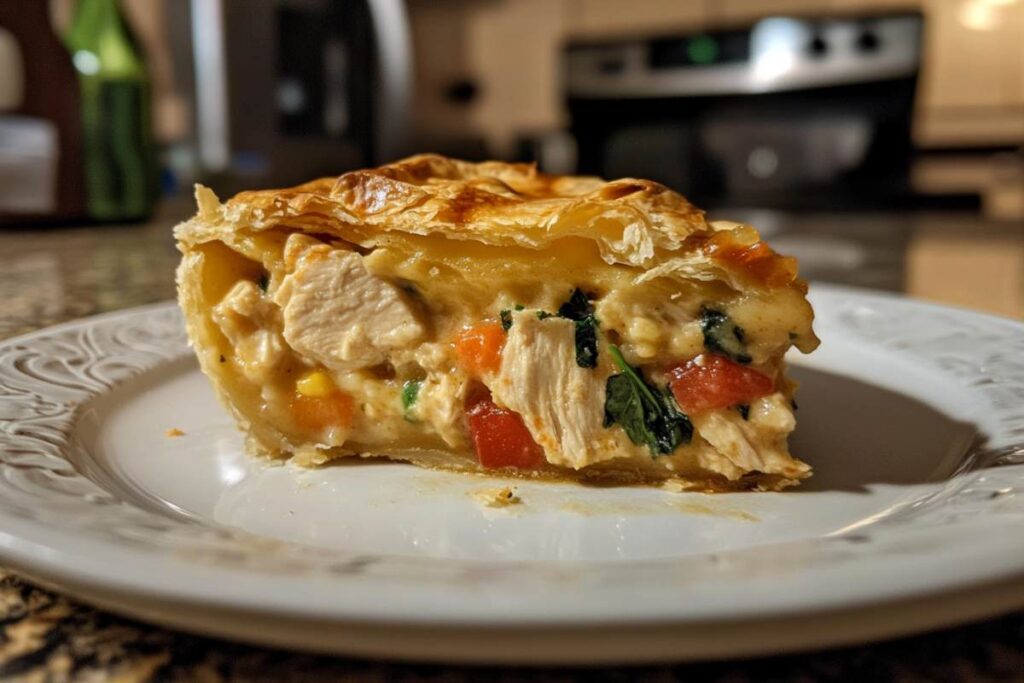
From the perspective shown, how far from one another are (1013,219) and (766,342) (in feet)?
21.2

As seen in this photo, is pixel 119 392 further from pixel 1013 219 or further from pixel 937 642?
pixel 1013 219

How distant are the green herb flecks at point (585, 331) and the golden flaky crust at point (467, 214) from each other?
99 mm

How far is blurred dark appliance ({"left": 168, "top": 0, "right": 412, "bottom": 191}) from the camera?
18.3ft

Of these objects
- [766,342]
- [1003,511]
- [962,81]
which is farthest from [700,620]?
[962,81]

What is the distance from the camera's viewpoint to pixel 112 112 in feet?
13.7

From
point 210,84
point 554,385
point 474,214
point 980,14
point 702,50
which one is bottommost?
point 554,385

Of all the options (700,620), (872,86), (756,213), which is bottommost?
(756,213)

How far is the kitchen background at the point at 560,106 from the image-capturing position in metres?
4.18

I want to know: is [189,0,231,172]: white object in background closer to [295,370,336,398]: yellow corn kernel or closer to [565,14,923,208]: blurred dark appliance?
[565,14,923,208]: blurred dark appliance

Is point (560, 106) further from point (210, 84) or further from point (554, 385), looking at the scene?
point (554, 385)

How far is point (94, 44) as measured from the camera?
4.38 metres

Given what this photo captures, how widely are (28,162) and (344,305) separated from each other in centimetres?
326

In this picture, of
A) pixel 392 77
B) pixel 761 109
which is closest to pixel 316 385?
pixel 392 77

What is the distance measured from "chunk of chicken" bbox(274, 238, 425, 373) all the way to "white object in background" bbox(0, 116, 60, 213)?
311 centimetres
